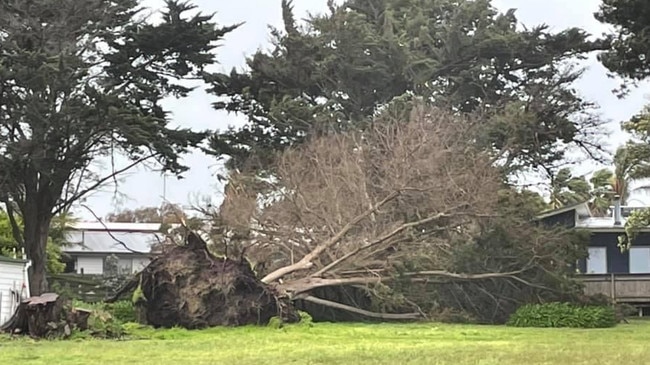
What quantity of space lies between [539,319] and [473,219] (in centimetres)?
315

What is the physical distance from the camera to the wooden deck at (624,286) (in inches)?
1208

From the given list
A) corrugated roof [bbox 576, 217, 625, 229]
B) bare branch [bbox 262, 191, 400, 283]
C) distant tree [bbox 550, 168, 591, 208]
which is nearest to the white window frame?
corrugated roof [bbox 576, 217, 625, 229]

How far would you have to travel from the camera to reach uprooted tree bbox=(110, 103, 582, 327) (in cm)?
2530

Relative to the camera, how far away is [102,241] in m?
50.4

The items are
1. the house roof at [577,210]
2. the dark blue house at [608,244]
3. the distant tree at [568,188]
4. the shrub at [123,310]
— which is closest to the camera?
the shrub at [123,310]

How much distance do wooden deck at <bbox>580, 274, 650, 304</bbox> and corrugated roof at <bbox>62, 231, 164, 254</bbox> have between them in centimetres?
2153

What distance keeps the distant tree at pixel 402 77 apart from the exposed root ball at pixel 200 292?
40.7 ft

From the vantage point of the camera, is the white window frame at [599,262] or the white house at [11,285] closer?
the white house at [11,285]

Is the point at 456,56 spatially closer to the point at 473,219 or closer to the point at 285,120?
the point at 285,120

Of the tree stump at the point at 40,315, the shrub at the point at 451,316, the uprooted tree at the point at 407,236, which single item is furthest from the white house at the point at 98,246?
the tree stump at the point at 40,315

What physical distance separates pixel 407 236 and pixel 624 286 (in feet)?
29.3

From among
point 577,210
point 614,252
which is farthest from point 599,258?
point 577,210

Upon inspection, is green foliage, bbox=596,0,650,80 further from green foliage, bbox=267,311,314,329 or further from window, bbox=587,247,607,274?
window, bbox=587,247,607,274

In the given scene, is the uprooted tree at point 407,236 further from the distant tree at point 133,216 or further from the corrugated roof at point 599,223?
the distant tree at point 133,216
